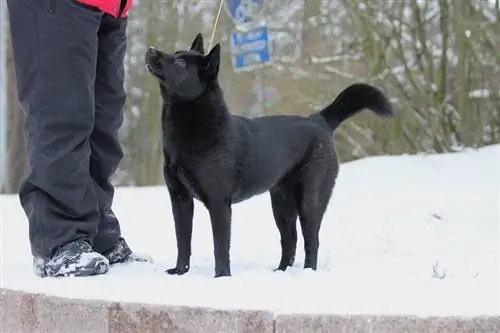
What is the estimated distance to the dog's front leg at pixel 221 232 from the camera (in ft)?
12.4

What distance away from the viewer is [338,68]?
13750 millimetres

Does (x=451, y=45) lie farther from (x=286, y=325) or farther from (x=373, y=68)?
(x=286, y=325)

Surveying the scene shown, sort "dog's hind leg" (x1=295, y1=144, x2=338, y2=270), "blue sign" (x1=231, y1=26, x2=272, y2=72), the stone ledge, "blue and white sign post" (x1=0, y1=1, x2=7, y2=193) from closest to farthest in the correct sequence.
→ the stone ledge, "dog's hind leg" (x1=295, y1=144, x2=338, y2=270), "blue sign" (x1=231, y1=26, x2=272, y2=72), "blue and white sign post" (x1=0, y1=1, x2=7, y2=193)

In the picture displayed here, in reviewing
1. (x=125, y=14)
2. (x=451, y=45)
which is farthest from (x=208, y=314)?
(x=451, y=45)

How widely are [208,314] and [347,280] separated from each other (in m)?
0.76

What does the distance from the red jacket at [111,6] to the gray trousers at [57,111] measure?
29 millimetres

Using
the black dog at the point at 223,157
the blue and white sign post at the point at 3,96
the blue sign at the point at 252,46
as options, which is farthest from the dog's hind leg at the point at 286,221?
the blue and white sign post at the point at 3,96

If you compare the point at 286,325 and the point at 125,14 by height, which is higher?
the point at 125,14

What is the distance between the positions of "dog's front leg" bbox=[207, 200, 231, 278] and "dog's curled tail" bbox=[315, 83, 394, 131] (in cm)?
85

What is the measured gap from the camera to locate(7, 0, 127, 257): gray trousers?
3799 millimetres

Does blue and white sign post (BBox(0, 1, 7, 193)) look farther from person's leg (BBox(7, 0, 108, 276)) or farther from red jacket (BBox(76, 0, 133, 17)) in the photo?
person's leg (BBox(7, 0, 108, 276))

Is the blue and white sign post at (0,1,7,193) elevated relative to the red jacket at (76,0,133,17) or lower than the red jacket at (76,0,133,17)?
lower

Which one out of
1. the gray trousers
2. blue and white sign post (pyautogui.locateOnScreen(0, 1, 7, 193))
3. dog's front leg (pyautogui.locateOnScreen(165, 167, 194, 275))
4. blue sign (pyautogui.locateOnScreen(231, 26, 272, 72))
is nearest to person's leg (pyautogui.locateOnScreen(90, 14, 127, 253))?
the gray trousers

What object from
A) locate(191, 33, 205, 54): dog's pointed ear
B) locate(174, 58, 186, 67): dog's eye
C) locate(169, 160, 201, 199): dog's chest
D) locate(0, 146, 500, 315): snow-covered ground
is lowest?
locate(0, 146, 500, 315): snow-covered ground
